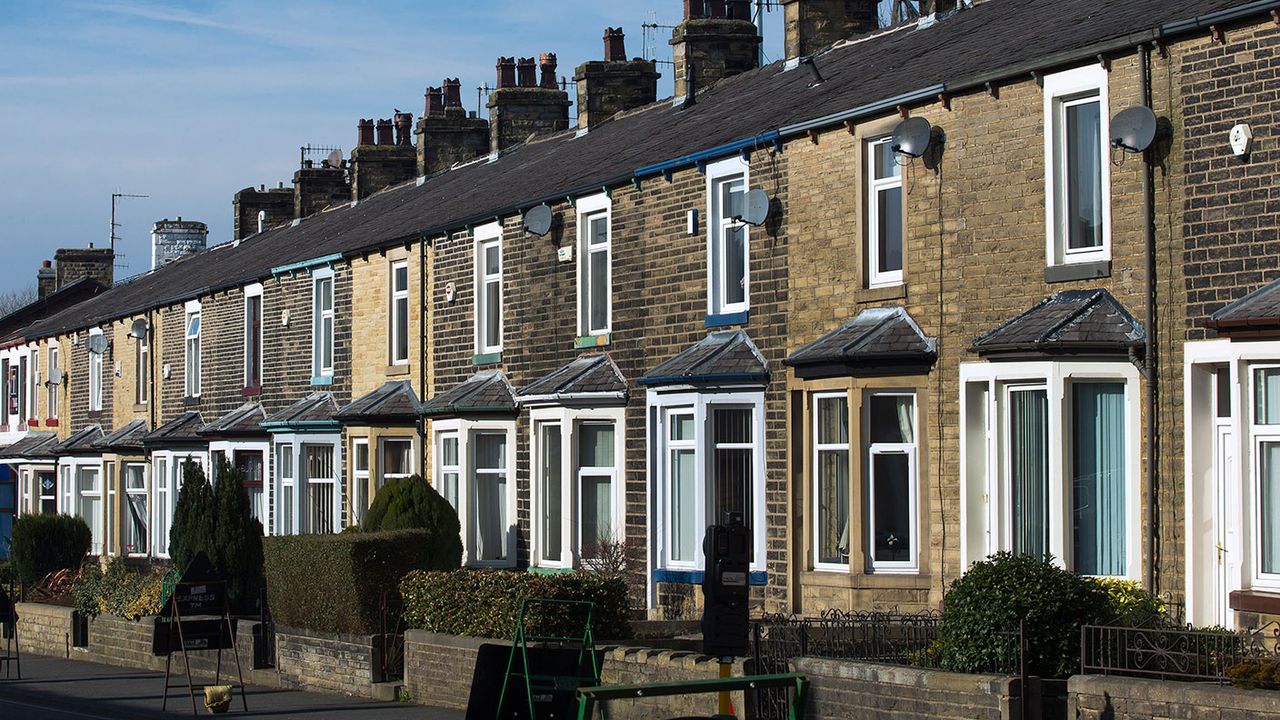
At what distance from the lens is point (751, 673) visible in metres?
14.3

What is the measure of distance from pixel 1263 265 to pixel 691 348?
8220 mm

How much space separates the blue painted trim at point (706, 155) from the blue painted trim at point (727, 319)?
6.09 feet

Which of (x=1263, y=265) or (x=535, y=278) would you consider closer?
(x=1263, y=265)

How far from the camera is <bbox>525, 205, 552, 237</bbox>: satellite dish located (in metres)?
23.9

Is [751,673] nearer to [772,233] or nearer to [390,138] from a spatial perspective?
[772,233]

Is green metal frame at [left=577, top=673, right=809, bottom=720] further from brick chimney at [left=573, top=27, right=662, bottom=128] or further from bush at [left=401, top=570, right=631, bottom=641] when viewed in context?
brick chimney at [left=573, top=27, right=662, bottom=128]

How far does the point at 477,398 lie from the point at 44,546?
45.2 feet

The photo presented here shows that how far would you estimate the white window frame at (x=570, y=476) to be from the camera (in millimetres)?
22438

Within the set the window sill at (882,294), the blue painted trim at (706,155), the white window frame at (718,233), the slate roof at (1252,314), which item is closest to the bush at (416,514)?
the white window frame at (718,233)

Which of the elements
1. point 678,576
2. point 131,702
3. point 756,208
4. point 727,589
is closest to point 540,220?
point 756,208

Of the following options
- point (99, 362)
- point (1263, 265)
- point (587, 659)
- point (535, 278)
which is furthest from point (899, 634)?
point (99, 362)

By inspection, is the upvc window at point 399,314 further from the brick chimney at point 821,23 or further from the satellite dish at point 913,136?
the satellite dish at point 913,136

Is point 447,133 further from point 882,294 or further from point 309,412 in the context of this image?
point 882,294

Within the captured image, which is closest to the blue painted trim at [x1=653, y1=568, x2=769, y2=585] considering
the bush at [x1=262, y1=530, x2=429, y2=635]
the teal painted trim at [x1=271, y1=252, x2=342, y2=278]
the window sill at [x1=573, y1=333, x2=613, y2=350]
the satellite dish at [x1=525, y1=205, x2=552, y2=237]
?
the bush at [x1=262, y1=530, x2=429, y2=635]
